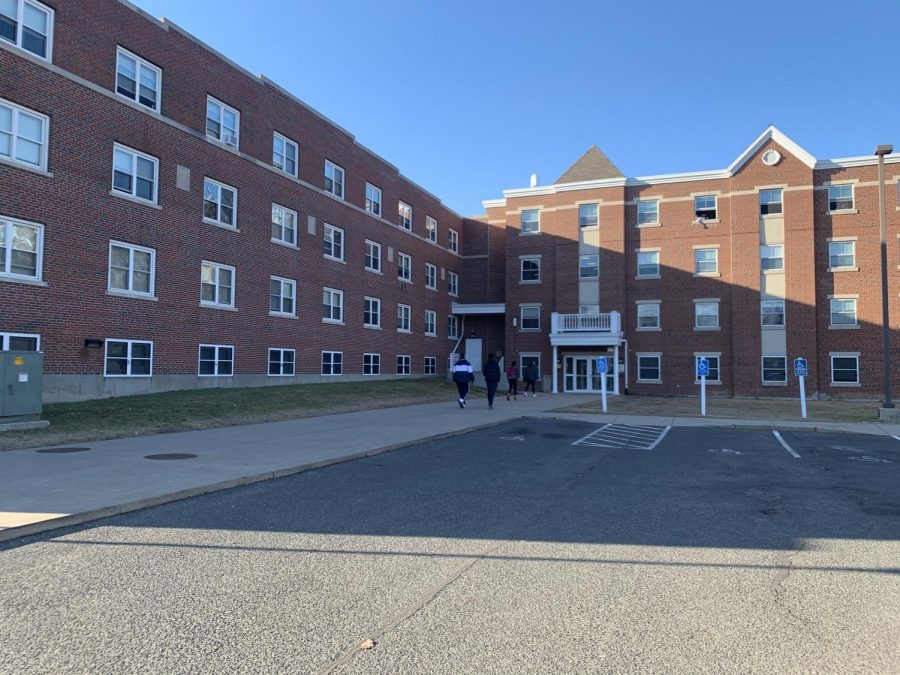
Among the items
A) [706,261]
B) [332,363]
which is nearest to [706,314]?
[706,261]

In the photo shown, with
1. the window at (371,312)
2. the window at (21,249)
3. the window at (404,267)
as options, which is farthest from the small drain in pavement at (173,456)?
the window at (404,267)

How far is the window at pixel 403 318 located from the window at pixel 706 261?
657 inches

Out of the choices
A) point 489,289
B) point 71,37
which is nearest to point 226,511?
point 71,37

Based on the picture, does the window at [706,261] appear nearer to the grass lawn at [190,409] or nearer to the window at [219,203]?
the grass lawn at [190,409]

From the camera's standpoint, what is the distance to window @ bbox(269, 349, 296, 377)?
25.6 metres

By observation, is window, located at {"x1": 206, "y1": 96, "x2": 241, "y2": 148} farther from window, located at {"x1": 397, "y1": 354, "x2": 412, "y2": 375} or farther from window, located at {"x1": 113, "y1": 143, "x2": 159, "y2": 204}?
window, located at {"x1": 397, "y1": 354, "x2": 412, "y2": 375}

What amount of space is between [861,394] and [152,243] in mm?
33237

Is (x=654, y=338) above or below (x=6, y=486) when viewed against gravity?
above

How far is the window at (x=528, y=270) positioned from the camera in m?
37.6

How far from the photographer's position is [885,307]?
18844 millimetres

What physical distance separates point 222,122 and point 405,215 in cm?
1456

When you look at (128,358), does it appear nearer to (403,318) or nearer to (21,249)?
(21,249)

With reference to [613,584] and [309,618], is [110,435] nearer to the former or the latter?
[309,618]

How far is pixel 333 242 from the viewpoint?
2995 cm
